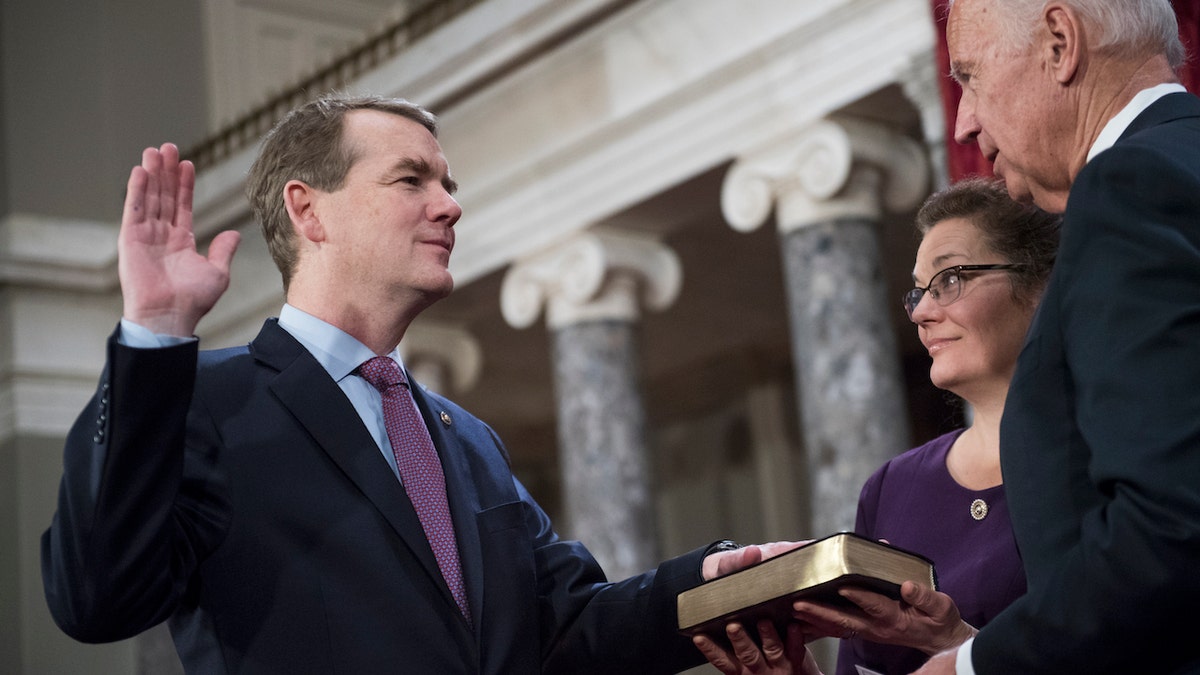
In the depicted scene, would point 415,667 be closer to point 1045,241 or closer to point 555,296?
point 1045,241

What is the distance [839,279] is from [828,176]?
53cm

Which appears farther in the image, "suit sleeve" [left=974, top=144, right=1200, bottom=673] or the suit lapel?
the suit lapel

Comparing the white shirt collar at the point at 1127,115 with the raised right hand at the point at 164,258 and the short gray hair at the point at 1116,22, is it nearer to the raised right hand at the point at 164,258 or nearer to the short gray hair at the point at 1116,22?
the short gray hair at the point at 1116,22

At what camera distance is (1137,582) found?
1.71 metres

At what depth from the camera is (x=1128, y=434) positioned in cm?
173

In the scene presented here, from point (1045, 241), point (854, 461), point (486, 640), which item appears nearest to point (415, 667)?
point (486, 640)

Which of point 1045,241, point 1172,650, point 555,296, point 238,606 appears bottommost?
point 1172,650

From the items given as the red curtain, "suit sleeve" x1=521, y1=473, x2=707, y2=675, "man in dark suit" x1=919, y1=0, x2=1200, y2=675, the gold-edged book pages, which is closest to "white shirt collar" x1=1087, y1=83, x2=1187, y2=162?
"man in dark suit" x1=919, y1=0, x2=1200, y2=675

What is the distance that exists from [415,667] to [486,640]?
167mm

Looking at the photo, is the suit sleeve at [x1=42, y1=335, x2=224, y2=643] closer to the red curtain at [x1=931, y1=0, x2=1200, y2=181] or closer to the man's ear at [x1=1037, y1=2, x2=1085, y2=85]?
the man's ear at [x1=1037, y1=2, x2=1085, y2=85]

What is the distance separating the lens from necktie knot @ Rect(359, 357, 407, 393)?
271 cm

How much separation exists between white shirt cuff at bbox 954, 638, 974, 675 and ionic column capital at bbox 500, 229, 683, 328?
6.89m

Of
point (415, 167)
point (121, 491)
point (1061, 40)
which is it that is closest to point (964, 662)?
point (1061, 40)

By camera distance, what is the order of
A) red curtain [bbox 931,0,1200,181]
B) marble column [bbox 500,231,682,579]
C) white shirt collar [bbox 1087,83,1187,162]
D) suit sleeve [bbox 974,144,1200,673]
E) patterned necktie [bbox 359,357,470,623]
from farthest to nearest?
marble column [bbox 500,231,682,579]
red curtain [bbox 931,0,1200,181]
patterned necktie [bbox 359,357,470,623]
white shirt collar [bbox 1087,83,1187,162]
suit sleeve [bbox 974,144,1200,673]
